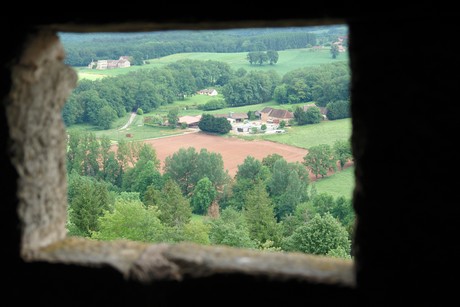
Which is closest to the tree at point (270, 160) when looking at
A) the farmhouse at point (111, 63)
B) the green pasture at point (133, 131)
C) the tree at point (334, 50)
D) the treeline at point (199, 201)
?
the treeline at point (199, 201)

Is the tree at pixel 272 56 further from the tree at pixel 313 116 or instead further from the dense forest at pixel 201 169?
the tree at pixel 313 116

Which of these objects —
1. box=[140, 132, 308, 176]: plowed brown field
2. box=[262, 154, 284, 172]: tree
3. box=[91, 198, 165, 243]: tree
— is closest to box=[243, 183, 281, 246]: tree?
box=[262, 154, 284, 172]: tree

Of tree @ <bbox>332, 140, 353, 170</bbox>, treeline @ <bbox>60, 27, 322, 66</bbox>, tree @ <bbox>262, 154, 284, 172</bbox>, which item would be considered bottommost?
tree @ <bbox>262, 154, 284, 172</bbox>

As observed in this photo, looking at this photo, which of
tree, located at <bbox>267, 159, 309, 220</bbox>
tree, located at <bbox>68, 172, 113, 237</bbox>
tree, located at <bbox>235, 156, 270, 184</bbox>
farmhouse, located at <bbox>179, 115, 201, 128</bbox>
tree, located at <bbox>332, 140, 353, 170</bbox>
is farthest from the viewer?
farmhouse, located at <bbox>179, 115, 201, 128</bbox>

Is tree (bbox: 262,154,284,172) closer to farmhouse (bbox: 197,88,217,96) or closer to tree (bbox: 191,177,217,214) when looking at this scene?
tree (bbox: 191,177,217,214)

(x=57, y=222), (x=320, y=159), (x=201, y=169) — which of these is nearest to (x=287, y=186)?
(x=320, y=159)
